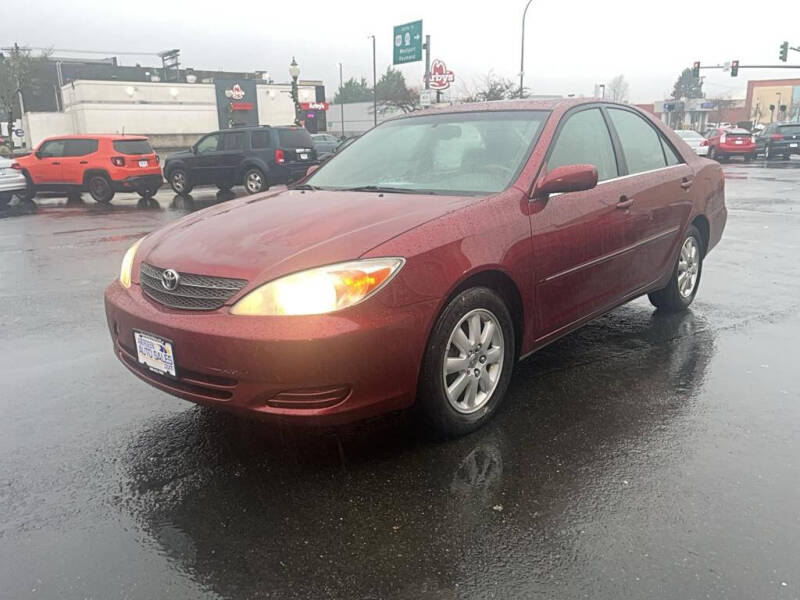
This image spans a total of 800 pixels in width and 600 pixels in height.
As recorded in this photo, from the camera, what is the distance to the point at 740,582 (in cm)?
226

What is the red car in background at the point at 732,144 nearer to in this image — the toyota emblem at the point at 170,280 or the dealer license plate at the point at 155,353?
the toyota emblem at the point at 170,280

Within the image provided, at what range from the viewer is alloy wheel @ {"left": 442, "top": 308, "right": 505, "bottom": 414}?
318cm

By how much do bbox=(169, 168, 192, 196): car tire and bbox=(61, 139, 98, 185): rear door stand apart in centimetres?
205

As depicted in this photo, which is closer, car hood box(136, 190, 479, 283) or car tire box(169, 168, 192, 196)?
car hood box(136, 190, 479, 283)

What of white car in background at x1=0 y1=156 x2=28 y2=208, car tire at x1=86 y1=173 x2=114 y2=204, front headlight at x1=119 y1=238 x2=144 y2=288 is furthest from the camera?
car tire at x1=86 y1=173 x2=114 y2=204

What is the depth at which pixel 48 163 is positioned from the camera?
54.9 ft

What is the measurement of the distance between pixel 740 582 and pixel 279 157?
15468 mm

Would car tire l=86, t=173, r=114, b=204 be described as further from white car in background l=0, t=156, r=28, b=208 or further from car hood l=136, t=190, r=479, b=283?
car hood l=136, t=190, r=479, b=283

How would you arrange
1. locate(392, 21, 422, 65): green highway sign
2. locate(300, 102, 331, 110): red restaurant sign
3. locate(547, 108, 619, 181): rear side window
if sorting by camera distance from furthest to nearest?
locate(300, 102, 331, 110): red restaurant sign
locate(392, 21, 422, 65): green highway sign
locate(547, 108, 619, 181): rear side window

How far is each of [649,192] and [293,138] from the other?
13.5m

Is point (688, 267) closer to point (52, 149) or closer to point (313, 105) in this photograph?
point (52, 149)

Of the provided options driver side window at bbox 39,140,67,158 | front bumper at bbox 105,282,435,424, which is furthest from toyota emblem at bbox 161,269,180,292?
driver side window at bbox 39,140,67,158

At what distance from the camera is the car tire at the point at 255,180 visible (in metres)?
16.6

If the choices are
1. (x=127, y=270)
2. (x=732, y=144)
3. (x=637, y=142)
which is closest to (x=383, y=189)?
(x=127, y=270)
